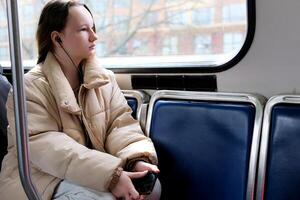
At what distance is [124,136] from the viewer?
1.87 metres

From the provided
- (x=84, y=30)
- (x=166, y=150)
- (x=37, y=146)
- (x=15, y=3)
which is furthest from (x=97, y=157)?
(x=15, y=3)

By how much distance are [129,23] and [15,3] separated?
131 centimetres

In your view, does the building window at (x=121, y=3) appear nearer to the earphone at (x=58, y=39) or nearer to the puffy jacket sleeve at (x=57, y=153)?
the earphone at (x=58, y=39)

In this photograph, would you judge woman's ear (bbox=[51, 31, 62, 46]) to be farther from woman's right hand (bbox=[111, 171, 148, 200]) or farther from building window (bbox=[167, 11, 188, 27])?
woman's right hand (bbox=[111, 171, 148, 200])

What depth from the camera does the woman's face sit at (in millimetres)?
1876

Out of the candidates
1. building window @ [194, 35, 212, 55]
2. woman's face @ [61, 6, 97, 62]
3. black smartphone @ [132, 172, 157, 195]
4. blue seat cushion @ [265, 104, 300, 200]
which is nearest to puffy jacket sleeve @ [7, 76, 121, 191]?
black smartphone @ [132, 172, 157, 195]

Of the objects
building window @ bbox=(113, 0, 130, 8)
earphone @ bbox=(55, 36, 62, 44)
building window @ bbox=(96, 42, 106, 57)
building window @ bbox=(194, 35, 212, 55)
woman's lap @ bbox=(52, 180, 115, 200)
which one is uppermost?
building window @ bbox=(113, 0, 130, 8)

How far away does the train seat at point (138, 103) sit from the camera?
2.12 metres

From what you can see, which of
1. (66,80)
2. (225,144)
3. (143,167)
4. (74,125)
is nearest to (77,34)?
(66,80)

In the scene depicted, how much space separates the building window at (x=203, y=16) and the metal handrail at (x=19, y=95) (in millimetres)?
1156

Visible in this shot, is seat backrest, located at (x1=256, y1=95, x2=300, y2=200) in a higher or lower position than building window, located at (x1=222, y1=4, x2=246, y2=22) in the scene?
lower

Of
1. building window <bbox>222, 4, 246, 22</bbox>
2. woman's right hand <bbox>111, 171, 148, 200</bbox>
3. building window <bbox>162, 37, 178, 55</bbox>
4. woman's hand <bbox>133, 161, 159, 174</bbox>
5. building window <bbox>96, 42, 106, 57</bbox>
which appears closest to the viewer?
woman's right hand <bbox>111, 171, 148, 200</bbox>

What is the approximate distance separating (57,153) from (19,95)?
2.20 feet

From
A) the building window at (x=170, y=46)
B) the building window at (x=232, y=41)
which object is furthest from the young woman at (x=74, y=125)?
the building window at (x=232, y=41)
